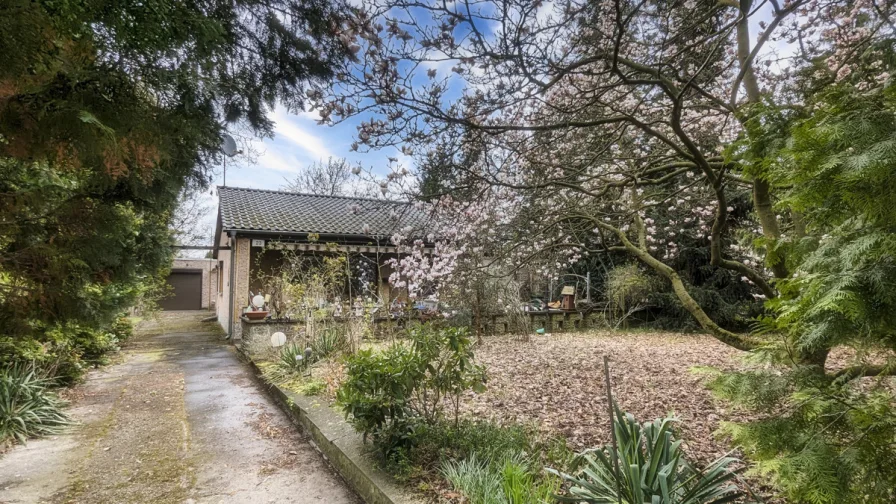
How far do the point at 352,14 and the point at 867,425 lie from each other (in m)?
3.91

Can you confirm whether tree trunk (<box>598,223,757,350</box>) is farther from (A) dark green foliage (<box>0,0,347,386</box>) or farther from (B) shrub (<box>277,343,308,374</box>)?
(B) shrub (<box>277,343,308,374</box>)

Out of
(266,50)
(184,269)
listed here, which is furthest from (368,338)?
(184,269)

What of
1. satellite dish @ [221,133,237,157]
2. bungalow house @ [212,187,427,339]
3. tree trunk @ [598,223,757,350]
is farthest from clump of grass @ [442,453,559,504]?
bungalow house @ [212,187,427,339]

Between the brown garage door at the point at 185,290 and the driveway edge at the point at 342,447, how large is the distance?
2305 centimetres

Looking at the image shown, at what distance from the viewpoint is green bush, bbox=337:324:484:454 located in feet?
11.2

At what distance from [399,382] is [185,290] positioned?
1053 inches

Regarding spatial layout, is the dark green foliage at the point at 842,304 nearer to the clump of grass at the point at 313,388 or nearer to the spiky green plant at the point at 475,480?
the spiky green plant at the point at 475,480

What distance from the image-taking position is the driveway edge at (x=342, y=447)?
3.04 m

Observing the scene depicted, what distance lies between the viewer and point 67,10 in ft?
5.37

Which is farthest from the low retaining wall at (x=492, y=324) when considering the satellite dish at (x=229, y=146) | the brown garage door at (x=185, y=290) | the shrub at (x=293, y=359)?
the brown garage door at (x=185, y=290)

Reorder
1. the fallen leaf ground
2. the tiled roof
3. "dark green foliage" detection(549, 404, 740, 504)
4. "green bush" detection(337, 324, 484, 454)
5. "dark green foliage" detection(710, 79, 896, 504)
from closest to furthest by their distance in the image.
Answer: "dark green foliage" detection(710, 79, 896, 504)
"dark green foliage" detection(549, 404, 740, 504)
"green bush" detection(337, 324, 484, 454)
the fallen leaf ground
the tiled roof

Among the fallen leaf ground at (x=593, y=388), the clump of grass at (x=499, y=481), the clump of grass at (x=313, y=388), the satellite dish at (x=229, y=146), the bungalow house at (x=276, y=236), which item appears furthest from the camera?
the bungalow house at (x=276, y=236)

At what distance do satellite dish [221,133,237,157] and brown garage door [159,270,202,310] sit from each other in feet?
83.7

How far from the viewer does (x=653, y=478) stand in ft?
7.61
